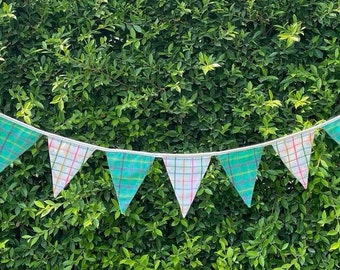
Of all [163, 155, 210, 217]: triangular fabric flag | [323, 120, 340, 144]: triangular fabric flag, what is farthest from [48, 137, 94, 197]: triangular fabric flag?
[323, 120, 340, 144]: triangular fabric flag

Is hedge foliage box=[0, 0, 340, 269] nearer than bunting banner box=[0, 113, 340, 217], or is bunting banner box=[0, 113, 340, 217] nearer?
bunting banner box=[0, 113, 340, 217]

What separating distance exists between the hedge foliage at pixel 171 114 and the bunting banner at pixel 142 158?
440 mm

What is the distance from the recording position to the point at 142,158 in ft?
5.95

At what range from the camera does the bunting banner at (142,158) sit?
5.83 ft

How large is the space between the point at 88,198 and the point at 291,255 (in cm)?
99

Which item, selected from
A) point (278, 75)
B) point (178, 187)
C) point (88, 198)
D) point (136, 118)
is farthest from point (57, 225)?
point (278, 75)

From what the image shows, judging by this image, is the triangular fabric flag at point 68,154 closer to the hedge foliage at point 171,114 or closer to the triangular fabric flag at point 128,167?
the triangular fabric flag at point 128,167

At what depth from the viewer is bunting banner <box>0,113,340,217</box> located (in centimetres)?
178

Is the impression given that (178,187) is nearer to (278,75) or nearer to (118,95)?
(118,95)

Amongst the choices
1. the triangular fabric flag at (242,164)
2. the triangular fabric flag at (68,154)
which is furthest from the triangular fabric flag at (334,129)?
the triangular fabric flag at (68,154)

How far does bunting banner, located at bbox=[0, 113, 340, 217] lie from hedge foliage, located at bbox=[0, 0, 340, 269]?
1.44ft

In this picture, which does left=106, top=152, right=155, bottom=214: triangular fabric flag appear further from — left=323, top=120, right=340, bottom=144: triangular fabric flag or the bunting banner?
left=323, top=120, right=340, bottom=144: triangular fabric flag

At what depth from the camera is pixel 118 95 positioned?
2.33 meters

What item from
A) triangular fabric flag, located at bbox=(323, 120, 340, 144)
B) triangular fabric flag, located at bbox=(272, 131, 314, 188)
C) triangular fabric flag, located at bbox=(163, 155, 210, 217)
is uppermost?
triangular fabric flag, located at bbox=(323, 120, 340, 144)
